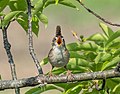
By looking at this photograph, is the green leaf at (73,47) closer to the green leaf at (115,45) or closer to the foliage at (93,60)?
the foliage at (93,60)

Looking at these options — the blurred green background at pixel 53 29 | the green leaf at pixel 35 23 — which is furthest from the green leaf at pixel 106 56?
the blurred green background at pixel 53 29

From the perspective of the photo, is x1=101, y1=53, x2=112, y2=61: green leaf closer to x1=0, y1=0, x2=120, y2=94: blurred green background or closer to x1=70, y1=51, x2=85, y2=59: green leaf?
x1=70, y1=51, x2=85, y2=59: green leaf

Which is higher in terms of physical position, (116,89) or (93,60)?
(93,60)

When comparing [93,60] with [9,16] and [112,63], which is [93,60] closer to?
[112,63]

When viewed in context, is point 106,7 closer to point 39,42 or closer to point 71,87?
point 39,42

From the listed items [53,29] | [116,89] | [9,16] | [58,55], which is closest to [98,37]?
[116,89]

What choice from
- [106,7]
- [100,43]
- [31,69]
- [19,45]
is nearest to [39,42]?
[19,45]

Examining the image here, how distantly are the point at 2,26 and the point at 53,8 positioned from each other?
2703cm

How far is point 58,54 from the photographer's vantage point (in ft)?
15.0

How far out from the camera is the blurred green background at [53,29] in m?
23.2

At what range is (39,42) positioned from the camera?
2558 cm

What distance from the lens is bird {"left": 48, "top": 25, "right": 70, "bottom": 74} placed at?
13.3 ft

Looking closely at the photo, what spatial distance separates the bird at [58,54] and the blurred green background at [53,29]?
54.0ft

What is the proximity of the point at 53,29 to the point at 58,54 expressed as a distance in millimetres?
21925
